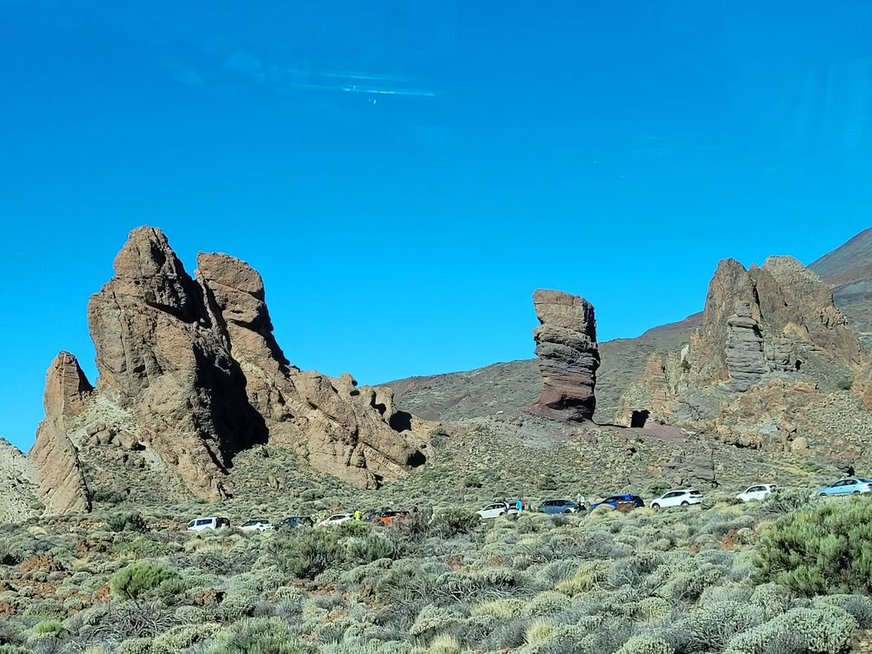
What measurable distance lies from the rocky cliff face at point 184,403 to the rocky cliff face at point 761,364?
82.6 ft

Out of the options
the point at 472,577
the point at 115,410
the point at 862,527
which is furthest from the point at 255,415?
the point at 862,527

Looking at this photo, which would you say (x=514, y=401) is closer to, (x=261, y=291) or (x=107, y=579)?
(x=261, y=291)

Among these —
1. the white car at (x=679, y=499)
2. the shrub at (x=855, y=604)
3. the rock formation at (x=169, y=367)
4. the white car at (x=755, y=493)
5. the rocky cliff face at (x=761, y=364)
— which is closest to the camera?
the shrub at (x=855, y=604)

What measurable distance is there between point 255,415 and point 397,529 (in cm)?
2788

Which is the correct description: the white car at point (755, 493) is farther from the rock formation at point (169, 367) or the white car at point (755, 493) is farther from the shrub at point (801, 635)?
the rock formation at point (169, 367)

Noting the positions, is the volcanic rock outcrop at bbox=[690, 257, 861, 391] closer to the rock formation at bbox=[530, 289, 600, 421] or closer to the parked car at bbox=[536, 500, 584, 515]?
the rock formation at bbox=[530, 289, 600, 421]

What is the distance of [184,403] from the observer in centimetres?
4641

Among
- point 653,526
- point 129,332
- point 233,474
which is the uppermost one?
point 129,332

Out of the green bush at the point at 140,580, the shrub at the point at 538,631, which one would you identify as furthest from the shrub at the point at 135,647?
the shrub at the point at 538,631

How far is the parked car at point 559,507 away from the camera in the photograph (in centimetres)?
3288

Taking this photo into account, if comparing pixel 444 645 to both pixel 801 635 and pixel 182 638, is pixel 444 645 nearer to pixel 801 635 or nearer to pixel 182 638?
pixel 182 638

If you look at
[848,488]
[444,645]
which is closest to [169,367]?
[848,488]

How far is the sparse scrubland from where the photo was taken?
10.4 meters

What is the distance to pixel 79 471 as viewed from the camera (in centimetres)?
4319
